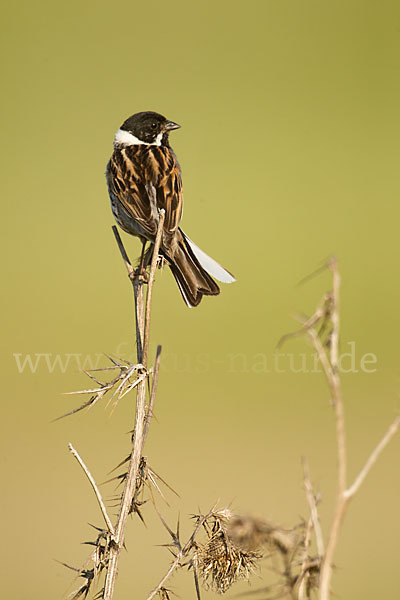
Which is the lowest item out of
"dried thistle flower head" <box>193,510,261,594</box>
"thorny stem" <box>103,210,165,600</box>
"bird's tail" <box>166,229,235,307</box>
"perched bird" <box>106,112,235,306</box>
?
"dried thistle flower head" <box>193,510,261,594</box>

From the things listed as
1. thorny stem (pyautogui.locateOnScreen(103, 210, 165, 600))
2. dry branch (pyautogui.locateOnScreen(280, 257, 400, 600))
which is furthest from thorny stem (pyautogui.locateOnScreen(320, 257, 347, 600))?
thorny stem (pyautogui.locateOnScreen(103, 210, 165, 600))

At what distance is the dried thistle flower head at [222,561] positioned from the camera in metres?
1.63

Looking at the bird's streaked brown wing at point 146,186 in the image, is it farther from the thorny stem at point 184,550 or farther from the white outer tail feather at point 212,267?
the thorny stem at point 184,550

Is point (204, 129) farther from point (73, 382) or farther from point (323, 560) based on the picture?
point (323, 560)

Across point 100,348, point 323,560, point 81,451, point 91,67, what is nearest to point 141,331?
point 323,560

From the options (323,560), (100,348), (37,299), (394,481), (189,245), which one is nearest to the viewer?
(323,560)

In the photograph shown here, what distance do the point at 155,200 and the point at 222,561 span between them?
163cm

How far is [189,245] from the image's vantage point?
2973 millimetres

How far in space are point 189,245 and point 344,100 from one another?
21.0 ft

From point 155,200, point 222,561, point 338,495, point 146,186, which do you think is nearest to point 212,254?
point 146,186

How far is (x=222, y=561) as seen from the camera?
5.41 feet

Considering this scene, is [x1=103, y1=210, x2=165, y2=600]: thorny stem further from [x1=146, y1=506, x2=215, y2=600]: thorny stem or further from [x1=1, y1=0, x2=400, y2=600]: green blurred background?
[x1=1, y1=0, x2=400, y2=600]: green blurred background

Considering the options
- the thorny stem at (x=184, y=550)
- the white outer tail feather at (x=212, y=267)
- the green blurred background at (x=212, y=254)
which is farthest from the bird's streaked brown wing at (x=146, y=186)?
the thorny stem at (x=184, y=550)

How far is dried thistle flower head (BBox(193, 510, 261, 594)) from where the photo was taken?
1635 mm
